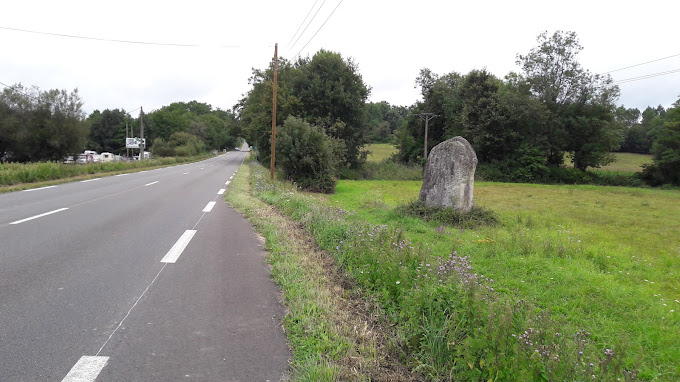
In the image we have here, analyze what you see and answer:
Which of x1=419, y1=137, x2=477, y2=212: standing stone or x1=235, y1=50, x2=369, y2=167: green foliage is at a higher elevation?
x1=235, y1=50, x2=369, y2=167: green foliage

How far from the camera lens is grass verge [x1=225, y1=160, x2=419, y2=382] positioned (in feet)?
10.5

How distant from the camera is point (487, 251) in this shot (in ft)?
26.5

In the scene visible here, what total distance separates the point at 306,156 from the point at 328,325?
18509 millimetres

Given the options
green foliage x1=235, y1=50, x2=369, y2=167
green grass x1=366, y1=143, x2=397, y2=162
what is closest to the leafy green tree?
green grass x1=366, y1=143, x2=397, y2=162

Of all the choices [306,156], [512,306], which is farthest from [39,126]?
[512,306]

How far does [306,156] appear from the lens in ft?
72.4

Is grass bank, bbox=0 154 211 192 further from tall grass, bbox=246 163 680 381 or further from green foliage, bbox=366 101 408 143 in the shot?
green foliage, bbox=366 101 408 143

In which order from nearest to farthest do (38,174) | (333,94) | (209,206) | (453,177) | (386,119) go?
(453,177), (209,206), (38,174), (333,94), (386,119)

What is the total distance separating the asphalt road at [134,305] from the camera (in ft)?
10.4

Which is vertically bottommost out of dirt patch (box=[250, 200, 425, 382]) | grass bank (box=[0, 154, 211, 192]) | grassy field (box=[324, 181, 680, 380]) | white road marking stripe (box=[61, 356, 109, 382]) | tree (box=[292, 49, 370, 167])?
grassy field (box=[324, 181, 680, 380])

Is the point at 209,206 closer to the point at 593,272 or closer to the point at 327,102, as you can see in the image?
the point at 593,272

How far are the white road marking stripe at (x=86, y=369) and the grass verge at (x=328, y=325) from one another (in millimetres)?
1529

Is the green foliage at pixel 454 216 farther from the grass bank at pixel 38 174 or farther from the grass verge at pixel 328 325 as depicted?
the grass bank at pixel 38 174

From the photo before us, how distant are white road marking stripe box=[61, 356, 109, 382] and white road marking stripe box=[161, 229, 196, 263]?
121 inches
